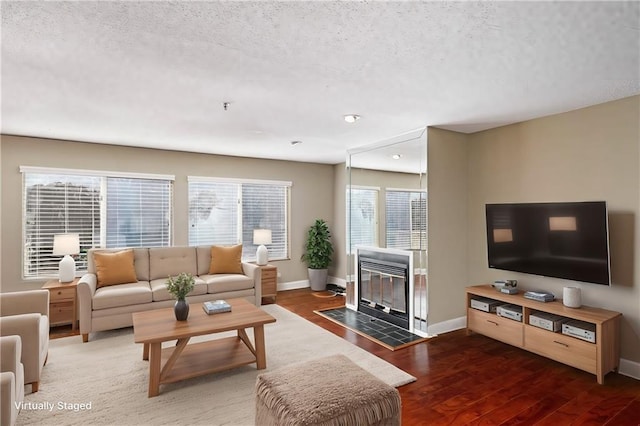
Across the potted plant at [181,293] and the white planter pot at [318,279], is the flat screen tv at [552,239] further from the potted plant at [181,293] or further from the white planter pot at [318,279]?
the potted plant at [181,293]

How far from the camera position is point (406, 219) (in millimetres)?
4305

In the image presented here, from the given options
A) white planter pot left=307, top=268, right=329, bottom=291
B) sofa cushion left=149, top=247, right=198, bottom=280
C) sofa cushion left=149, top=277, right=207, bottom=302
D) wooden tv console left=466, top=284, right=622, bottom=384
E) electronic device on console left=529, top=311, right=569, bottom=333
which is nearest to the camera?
wooden tv console left=466, top=284, right=622, bottom=384

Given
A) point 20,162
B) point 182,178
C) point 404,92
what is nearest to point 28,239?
point 20,162

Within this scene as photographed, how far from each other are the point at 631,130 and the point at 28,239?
688 centimetres

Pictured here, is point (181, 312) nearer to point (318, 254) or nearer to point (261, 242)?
point (261, 242)

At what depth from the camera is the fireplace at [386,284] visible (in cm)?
430

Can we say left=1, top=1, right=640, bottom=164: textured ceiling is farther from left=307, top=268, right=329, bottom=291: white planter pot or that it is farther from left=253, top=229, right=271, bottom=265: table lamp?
left=307, top=268, right=329, bottom=291: white planter pot

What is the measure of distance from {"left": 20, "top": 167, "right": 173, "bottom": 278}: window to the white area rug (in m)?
1.53

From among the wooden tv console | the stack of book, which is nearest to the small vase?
the stack of book

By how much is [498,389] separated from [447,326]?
1429 mm

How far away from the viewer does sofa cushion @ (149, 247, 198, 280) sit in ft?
15.6

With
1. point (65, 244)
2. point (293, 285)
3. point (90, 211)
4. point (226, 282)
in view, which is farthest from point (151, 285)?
point (293, 285)

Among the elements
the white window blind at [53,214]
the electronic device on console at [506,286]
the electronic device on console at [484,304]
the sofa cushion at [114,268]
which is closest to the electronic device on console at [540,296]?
the electronic device on console at [506,286]

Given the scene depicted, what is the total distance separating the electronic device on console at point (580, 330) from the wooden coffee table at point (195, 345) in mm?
2678
